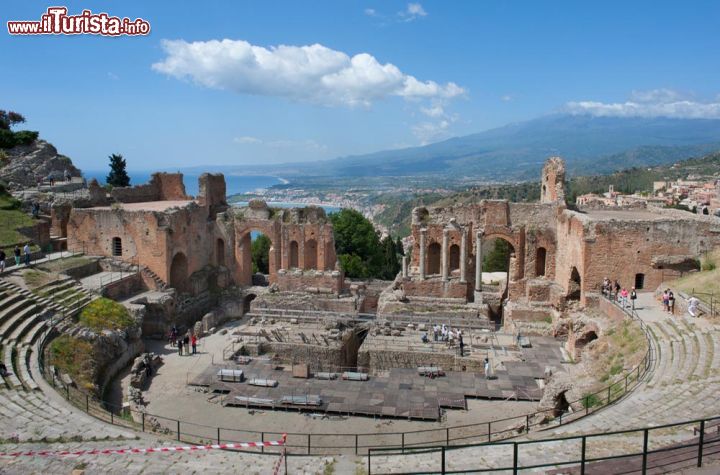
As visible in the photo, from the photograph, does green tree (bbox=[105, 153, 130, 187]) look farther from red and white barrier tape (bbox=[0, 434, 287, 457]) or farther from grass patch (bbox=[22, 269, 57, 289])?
red and white barrier tape (bbox=[0, 434, 287, 457])

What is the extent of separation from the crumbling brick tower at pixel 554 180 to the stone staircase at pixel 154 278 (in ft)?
74.7

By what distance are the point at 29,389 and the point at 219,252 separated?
66.4 feet

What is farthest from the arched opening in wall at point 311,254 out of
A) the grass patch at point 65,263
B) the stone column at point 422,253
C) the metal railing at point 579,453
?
the metal railing at point 579,453

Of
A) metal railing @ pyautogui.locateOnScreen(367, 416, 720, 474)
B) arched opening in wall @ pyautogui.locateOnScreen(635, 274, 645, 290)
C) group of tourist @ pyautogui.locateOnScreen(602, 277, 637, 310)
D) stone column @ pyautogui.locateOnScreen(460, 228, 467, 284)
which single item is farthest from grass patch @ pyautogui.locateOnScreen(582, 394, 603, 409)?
stone column @ pyautogui.locateOnScreen(460, 228, 467, 284)

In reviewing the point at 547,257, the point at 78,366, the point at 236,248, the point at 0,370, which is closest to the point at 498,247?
the point at 547,257

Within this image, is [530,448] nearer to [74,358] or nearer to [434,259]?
[74,358]

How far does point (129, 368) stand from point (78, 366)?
387 cm

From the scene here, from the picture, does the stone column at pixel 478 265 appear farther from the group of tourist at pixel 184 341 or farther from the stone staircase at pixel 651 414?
the group of tourist at pixel 184 341

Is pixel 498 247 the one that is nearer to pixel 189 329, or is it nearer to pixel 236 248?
pixel 236 248

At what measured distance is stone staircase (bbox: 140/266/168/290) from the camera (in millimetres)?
31641

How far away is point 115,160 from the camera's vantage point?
2218 inches

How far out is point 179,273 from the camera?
34.3 m

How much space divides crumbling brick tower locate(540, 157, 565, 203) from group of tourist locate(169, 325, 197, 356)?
2112 cm

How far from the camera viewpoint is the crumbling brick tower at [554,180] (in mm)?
32531
